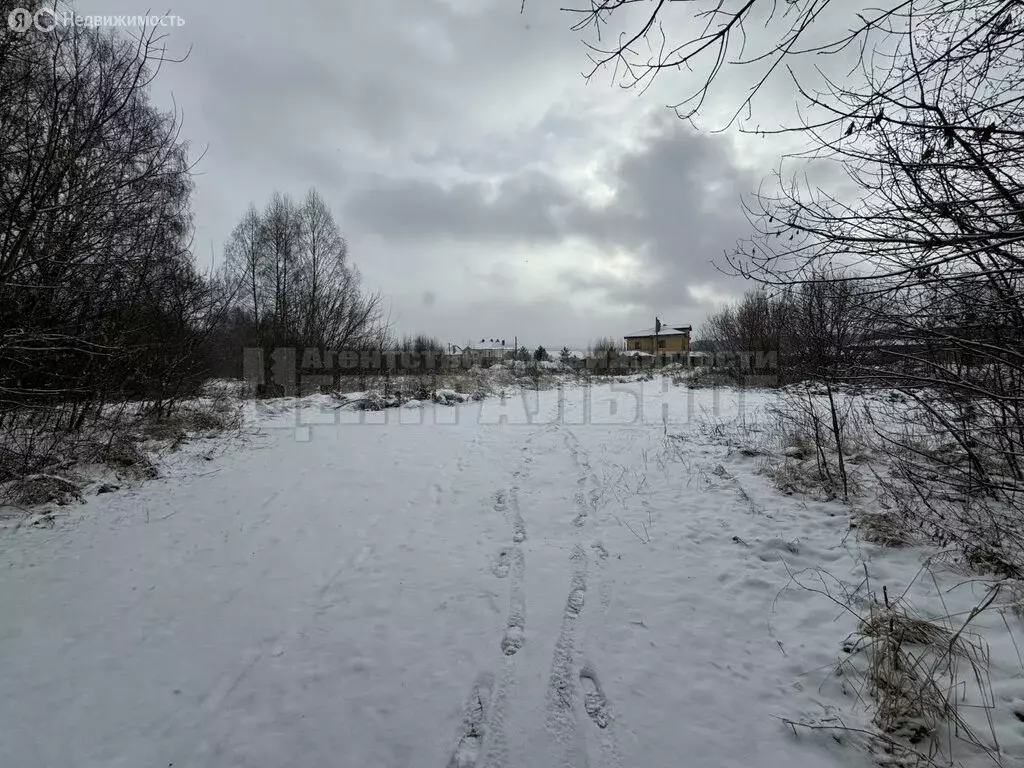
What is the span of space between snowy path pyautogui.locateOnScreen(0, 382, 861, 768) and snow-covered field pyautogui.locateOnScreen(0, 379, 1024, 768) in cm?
1

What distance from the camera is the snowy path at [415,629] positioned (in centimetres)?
190

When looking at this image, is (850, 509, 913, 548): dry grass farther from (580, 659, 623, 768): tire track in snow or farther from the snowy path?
(580, 659, 623, 768): tire track in snow

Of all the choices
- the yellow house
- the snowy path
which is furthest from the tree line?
the yellow house

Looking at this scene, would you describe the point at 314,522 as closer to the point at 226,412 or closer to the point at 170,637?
the point at 170,637

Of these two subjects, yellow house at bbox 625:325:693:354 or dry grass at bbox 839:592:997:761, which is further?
yellow house at bbox 625:325:693:354

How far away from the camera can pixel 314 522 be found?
4.31 m

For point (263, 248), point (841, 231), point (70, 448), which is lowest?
point (70, 448)

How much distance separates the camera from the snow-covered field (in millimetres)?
1898

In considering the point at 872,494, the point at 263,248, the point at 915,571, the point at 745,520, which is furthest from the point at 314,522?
the point at 263,248

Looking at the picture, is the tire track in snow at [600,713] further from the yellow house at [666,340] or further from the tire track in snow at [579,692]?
the yellow house at [666,340]

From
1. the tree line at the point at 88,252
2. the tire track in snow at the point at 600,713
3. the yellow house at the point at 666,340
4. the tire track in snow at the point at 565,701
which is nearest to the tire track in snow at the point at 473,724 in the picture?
the tire track in snow at the point at 565,701

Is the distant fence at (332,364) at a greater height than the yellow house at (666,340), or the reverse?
the yellow house at (666,340)

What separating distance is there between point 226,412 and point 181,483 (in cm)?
459

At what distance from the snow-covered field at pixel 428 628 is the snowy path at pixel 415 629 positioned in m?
0.01
